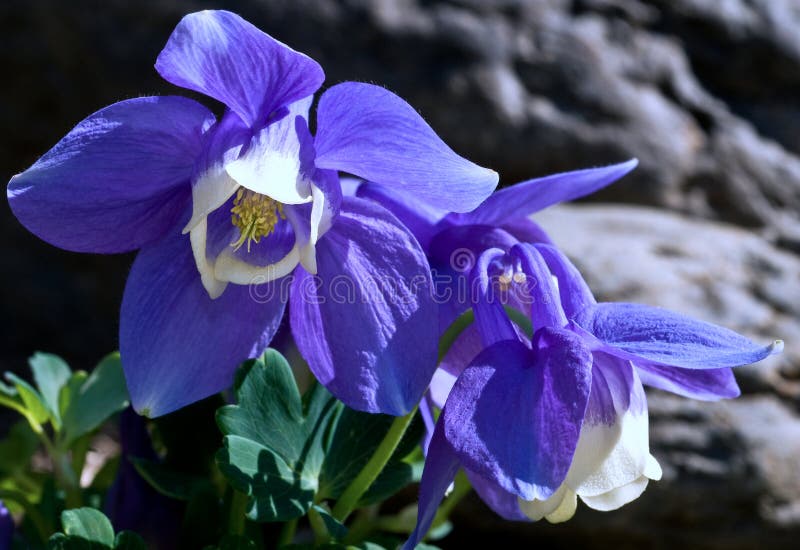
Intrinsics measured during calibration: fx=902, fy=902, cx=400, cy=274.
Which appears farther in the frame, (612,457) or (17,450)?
(17,450)

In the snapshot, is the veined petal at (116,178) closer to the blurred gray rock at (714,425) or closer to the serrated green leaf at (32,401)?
the serrated green leaf at (32,401)

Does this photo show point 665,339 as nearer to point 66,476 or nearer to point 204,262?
point 204,262

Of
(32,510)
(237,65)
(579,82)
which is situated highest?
(237,65)

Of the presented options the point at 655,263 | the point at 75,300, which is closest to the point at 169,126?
the point at 655,263

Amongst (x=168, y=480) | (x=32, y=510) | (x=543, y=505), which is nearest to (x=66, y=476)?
(x=32, y=510)

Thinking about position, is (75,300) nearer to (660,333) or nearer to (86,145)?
(86,145)
